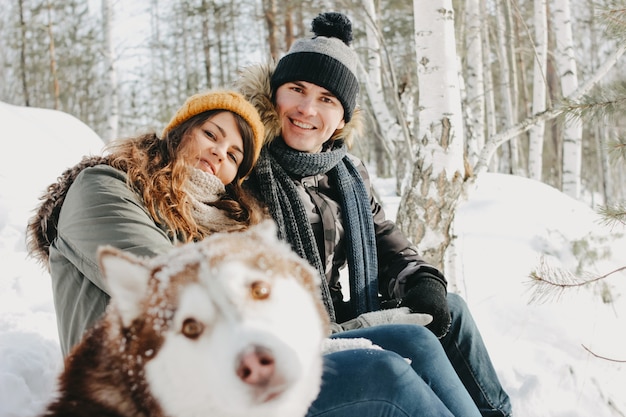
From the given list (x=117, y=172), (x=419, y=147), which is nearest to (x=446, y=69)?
(x=419, y=147)

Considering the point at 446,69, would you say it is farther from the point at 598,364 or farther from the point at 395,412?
the point at 395,412

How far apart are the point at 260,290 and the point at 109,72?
30.5ft

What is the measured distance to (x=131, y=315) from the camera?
79cm

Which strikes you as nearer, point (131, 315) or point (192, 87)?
point (131, 315)

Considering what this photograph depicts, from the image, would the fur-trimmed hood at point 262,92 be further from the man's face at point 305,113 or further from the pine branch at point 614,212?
the pine branch at point 614,212

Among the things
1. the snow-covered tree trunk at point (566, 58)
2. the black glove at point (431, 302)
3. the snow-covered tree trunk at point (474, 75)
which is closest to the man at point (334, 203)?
the black glove at point (431, 302)

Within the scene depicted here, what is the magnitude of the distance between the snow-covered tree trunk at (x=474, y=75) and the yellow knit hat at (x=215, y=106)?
23.0ft

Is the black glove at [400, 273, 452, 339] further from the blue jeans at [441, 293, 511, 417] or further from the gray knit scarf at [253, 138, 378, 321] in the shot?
the gray knit scarf at [253, 138, 378, 321]

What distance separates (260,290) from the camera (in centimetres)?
79

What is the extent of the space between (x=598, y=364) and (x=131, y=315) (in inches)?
127

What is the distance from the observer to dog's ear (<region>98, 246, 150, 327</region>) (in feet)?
2.46

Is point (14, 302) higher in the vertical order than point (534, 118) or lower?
lower

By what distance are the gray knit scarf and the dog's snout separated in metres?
1.41

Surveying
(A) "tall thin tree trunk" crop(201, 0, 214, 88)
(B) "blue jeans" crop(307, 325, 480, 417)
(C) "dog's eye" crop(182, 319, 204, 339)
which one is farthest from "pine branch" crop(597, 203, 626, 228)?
(A) "tall thin tree trunk" crop(201, 0, 214, 88)
